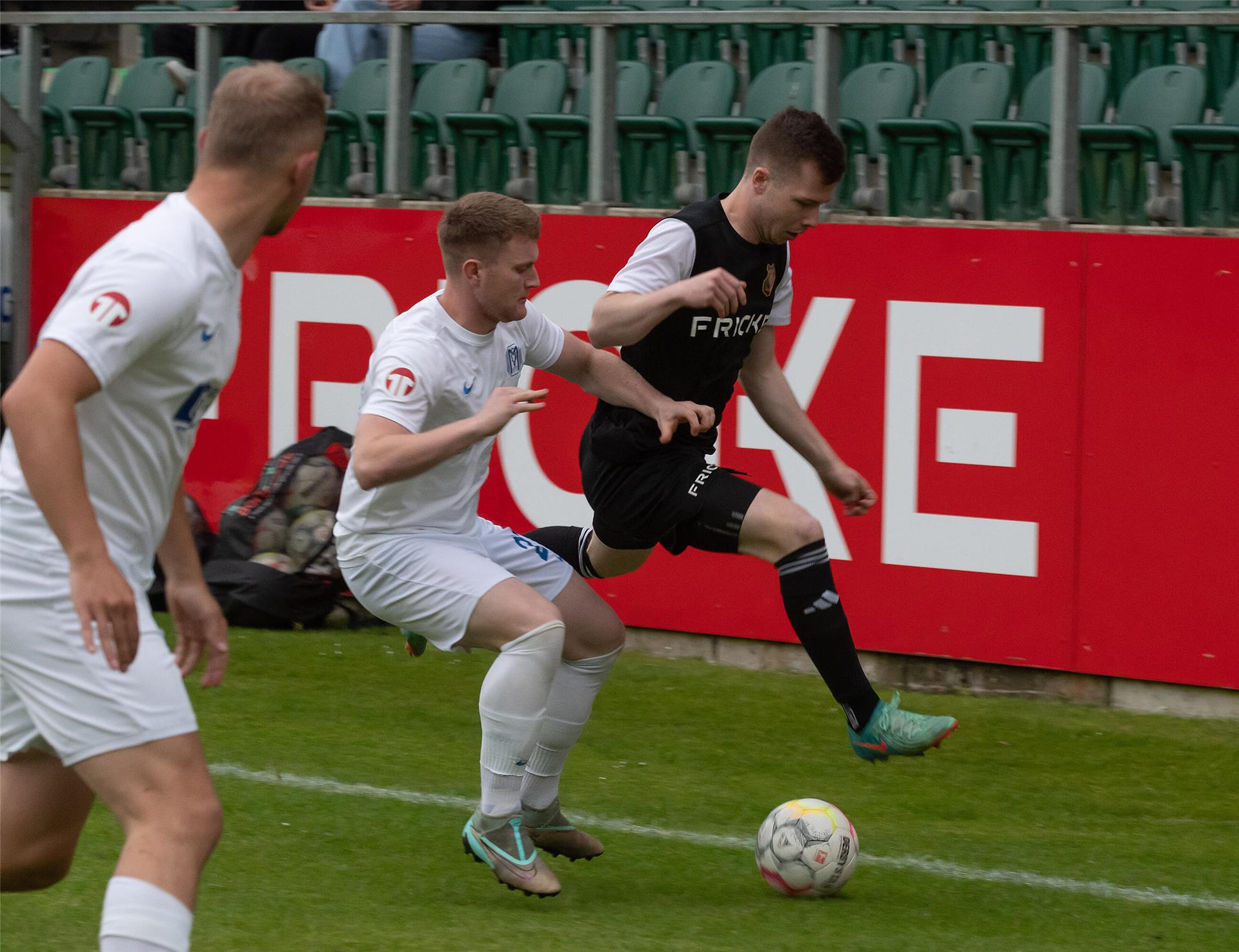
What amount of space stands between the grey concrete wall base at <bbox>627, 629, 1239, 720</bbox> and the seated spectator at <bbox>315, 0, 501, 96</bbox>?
3493mm

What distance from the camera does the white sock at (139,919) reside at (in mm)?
2727

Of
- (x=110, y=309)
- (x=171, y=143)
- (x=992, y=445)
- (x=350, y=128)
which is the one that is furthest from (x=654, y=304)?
(x=171, y=143)

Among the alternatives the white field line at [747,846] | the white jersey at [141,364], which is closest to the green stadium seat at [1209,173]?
the white field line at [747,846]

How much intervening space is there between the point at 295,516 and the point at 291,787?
2939 millimetres

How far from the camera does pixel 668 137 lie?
827cm

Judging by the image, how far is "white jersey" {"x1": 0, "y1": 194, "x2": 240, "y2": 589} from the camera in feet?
8.96

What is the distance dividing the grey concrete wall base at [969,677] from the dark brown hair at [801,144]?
295 centimetres

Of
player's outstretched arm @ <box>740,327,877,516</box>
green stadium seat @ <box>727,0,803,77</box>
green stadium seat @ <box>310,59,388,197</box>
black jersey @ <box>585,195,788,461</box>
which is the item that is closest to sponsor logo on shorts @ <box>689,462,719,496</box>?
black jersey @ <box>585,195,788,461</box>

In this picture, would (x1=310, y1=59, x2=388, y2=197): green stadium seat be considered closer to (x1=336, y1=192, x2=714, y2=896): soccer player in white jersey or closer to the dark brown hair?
the dark brown hair

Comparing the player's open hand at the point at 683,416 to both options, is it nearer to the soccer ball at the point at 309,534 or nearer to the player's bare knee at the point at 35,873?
the player's bare knee at the point at 35,873

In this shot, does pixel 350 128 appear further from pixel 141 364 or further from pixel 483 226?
pixel 141 364

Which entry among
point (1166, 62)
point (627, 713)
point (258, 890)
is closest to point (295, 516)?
point (627, 713)

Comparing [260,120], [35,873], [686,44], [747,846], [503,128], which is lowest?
[747,846]

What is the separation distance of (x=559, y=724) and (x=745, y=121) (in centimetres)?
404
